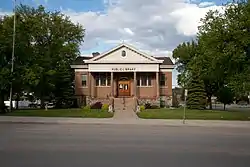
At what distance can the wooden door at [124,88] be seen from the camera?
54.7 metres

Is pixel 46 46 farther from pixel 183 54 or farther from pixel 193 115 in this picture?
pixel 183 54

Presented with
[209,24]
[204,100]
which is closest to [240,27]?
[209,24]

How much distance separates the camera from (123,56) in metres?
53.6

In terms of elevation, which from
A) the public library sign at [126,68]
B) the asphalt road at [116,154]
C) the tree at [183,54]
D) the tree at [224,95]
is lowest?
the asphalt road at [116,154]

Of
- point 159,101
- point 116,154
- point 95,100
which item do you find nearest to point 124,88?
point 95,100

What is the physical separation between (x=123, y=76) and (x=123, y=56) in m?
3.06

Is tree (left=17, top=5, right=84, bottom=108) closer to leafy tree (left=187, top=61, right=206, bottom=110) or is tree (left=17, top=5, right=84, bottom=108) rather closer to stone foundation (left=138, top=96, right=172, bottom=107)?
stone foundation (left=138, top=96, right=172, bottom=107)

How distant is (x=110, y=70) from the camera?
53031 millimetres

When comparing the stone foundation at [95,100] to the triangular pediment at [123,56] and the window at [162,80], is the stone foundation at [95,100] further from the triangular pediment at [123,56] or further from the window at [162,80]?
the window at [162,80]

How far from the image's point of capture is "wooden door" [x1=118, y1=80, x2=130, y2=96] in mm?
54656

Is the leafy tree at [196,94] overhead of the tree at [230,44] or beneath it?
beneath

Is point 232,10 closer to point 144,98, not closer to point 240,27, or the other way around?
point 240,27

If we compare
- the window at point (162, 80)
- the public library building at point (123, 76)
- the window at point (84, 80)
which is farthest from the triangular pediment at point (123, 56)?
the window at point (162, 80)

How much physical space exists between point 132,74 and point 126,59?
110 inches
